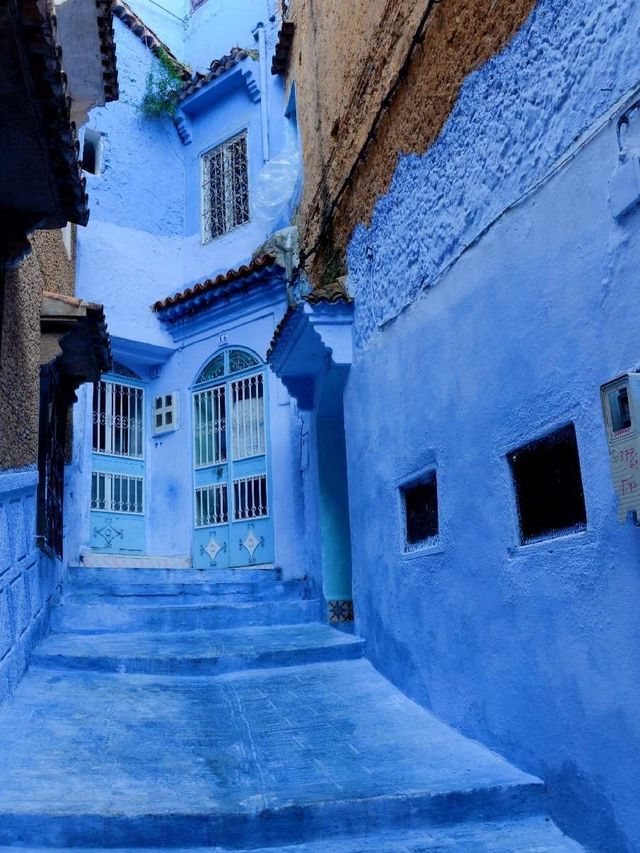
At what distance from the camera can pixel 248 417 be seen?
35.5ft

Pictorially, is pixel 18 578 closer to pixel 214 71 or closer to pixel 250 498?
pixel 250 498

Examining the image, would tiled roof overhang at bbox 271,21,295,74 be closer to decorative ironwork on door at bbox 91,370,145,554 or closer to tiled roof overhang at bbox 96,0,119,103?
tiled roof overhang at bbox 96,0,119,103

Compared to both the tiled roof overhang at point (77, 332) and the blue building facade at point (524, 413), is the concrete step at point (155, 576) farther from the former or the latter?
the blue building facade at point (524, 413)

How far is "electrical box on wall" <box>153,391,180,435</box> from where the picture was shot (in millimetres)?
11453

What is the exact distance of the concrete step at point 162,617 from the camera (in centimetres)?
734

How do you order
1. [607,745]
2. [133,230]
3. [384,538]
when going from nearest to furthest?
[607,745] < [384,538] < [133,230]

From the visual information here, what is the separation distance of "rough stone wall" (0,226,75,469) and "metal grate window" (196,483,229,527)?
479 cm

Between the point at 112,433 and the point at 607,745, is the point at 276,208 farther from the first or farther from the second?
the point at 607,745

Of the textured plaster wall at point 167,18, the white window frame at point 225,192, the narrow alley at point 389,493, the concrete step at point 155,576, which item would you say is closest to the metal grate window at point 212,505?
the narrow alley at point 389,493

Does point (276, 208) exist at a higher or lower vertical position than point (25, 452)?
higher

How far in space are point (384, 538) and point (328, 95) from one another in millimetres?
4941

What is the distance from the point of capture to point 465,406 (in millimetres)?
4410

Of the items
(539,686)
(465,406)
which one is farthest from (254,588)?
(539,686)

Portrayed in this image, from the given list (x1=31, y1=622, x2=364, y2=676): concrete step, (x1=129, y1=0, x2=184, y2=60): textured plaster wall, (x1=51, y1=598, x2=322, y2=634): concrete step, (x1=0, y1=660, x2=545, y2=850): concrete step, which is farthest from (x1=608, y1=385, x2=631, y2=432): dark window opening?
(x1=129, y1=0, x2=184, y2=60): textured plaster wall
